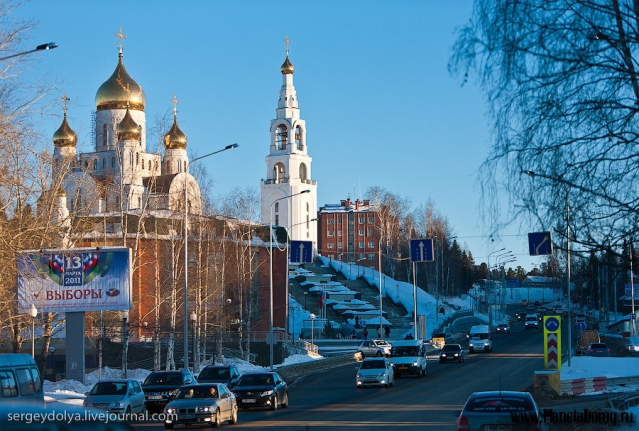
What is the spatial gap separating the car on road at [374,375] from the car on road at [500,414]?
78.1ft

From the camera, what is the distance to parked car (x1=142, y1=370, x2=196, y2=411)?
1164 inches

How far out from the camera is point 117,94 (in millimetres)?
99250

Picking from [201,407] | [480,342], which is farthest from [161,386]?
[480,342]

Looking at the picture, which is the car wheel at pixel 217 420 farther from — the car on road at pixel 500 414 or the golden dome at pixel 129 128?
the golden dome at pixel 129 128

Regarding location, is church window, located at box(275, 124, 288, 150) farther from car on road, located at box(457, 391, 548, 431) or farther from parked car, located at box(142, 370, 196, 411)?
car on road, located at box(457, 391, 548, 431)

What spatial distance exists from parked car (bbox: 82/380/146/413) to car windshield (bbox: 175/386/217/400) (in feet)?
5.51

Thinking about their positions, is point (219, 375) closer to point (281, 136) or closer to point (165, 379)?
point (165, 379)

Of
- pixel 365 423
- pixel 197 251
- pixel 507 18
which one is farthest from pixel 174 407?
pixel 197 251

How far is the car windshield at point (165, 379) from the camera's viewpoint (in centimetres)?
3046

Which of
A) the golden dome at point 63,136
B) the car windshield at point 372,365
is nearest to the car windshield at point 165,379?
the car windshield at point 372,365

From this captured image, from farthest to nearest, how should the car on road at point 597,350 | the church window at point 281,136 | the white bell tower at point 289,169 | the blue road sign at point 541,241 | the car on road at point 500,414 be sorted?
1. the church window at point 281,136
2. the white bell tower at point 289,169
3. the car on road at point 597,350
4. the car on road at point 500,414
5. the blue road sign at point 541,241

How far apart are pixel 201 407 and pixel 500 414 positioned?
10772 mm

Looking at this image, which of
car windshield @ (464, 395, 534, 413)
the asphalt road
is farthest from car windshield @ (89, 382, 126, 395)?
car windshield @ (464, 395, 534, 413)

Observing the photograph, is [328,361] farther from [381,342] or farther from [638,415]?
[638,415]
